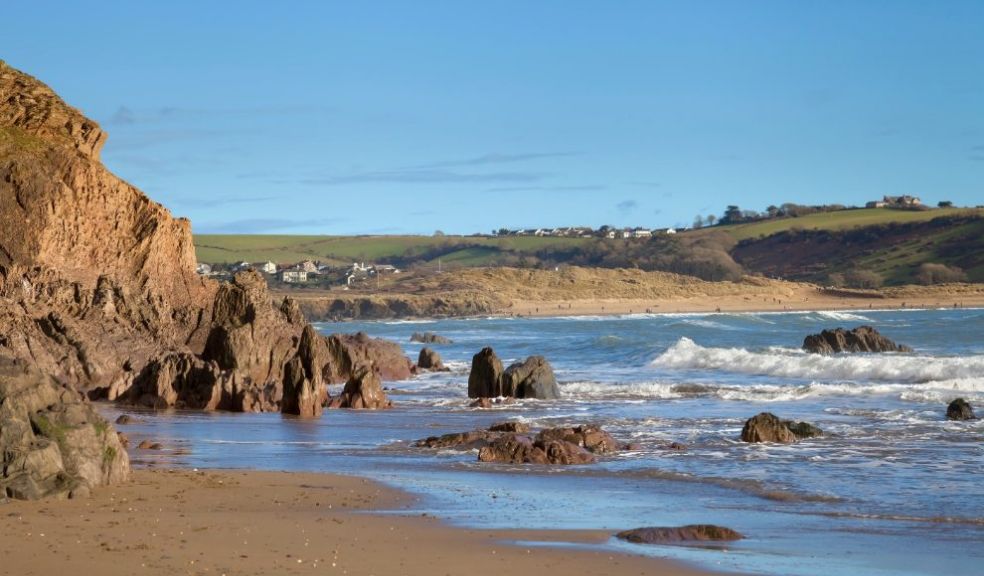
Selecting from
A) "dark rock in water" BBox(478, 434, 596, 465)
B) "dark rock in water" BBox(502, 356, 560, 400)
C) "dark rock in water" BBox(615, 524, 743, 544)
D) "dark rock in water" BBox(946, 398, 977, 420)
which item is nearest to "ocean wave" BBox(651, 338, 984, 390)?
"dark rock in water" BBox(946, 398, 977, 420)

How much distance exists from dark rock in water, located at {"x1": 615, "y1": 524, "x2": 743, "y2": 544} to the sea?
0.67 feet

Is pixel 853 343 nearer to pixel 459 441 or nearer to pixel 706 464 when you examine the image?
pixel 459 441

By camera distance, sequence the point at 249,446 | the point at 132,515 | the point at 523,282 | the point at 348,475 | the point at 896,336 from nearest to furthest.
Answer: the point at 132,515 → the point at 348,475 → the point at 249,446 → the point at 896,336 → the point at 523,282

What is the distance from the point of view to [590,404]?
27.7 m

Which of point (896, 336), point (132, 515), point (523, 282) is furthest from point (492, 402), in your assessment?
point (523, 282)

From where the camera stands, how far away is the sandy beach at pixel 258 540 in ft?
32.0

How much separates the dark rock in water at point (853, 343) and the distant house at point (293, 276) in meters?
109

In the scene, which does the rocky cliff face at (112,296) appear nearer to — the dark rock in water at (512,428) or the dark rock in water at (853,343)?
the dark rock in water at (512,428)

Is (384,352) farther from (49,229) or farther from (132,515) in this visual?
(132,515)

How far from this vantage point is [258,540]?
10844 millimetres

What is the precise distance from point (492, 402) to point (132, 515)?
16.3 meters

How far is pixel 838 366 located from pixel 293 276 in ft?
402

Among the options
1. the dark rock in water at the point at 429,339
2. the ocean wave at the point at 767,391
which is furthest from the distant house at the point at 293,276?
the ocean wave at the point at 767,391

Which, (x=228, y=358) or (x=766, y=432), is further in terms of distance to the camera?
(x=228, y=358)
